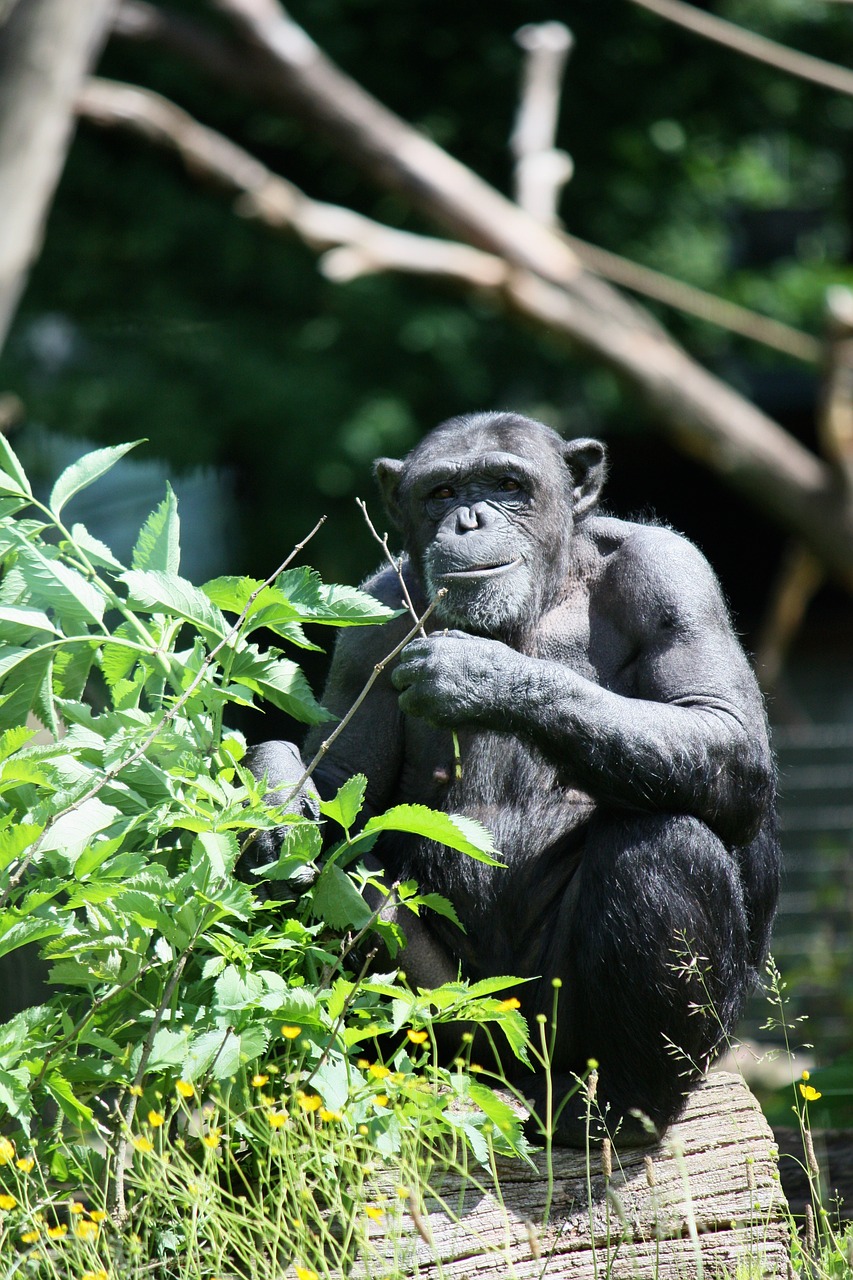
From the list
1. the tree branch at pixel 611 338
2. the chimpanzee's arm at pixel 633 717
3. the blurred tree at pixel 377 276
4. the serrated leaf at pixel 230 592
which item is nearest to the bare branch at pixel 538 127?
the tree branch at pixel 611 338

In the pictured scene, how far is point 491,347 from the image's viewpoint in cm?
999

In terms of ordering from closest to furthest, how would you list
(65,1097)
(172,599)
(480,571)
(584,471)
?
(65,1097)
(172,599)
(480,571)
(584,471)

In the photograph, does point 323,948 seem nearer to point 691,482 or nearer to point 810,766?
point 810,766

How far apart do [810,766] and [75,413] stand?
4.76m

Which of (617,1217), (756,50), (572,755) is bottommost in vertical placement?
(617,1217)

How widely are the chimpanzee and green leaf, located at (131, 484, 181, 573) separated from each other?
48 cm

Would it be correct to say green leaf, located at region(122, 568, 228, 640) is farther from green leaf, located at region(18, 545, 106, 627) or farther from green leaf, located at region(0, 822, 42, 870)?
green leaf, located at region(0, 822, 42, 870)

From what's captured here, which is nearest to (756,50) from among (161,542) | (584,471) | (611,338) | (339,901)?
(611,338)

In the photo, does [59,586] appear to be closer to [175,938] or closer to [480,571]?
[175,938]

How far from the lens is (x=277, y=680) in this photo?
116 inches

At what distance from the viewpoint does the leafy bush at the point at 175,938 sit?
259 cm

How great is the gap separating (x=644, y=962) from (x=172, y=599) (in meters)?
1.11

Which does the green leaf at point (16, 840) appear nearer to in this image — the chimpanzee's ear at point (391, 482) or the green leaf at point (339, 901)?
the green leaf at point (339, 901)

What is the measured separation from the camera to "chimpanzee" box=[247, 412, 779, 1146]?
296 cm
